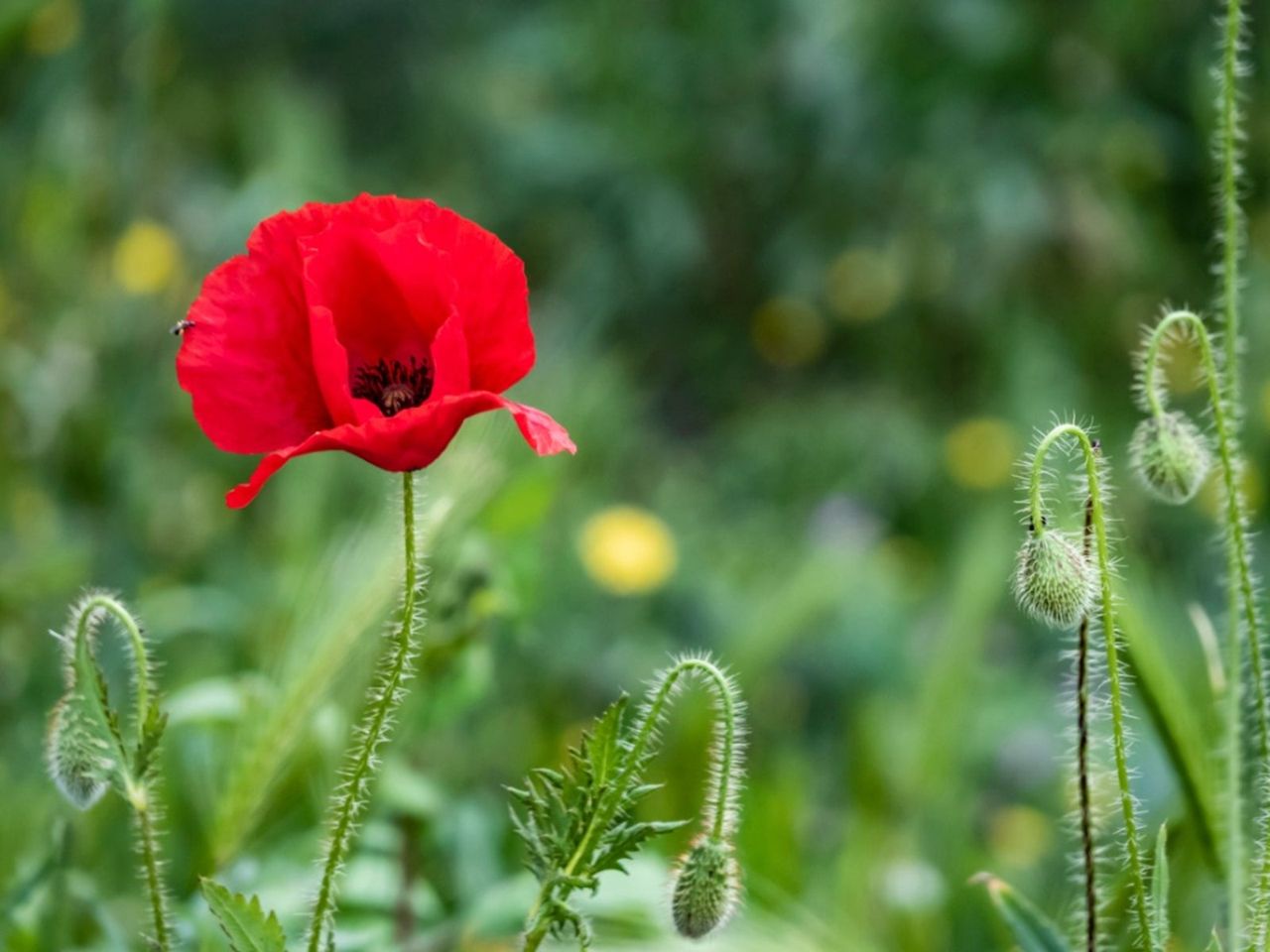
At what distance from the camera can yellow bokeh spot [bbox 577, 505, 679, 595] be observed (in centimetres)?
195

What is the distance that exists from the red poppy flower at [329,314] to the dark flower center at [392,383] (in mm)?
38

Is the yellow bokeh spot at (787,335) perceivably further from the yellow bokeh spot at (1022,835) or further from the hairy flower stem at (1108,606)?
the hairy flower stem at (1108,606)

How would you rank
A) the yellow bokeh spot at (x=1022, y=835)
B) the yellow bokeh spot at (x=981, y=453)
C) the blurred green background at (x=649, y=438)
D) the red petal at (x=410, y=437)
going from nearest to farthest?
the red petal at (x=410, y=437) < the blurred green background at (x=649, y=438) < the yellow bokeh spot at (x=1022, y=835) < the yellow bokeh spot at (x=981, y=453)

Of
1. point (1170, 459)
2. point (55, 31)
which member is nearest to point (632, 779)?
point (1170, 459)

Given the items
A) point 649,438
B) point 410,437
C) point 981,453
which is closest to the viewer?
point 410,437

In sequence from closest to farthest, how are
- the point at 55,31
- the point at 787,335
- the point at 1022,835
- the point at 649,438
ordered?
the point at 1022,835
the point at 55,31
the point at 649,438
the point at 787,335

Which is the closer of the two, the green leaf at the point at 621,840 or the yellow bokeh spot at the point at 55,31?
the green leaf at the point at 621,840

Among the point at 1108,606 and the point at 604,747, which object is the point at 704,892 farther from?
the point at 1108,606

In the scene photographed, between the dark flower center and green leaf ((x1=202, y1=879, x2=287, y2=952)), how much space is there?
20 cm

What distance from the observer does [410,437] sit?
556mm

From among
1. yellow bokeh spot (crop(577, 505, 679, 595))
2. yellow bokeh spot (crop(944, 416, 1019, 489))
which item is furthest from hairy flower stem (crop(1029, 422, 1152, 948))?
yellow bokeh spot (crop(944, 416, 1019, 489))

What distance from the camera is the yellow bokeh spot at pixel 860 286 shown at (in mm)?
2764

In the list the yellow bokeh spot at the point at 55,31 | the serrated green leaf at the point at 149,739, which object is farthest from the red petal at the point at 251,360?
the yellow bokeh spot at the point at 55,31

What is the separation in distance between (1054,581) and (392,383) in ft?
0.92
